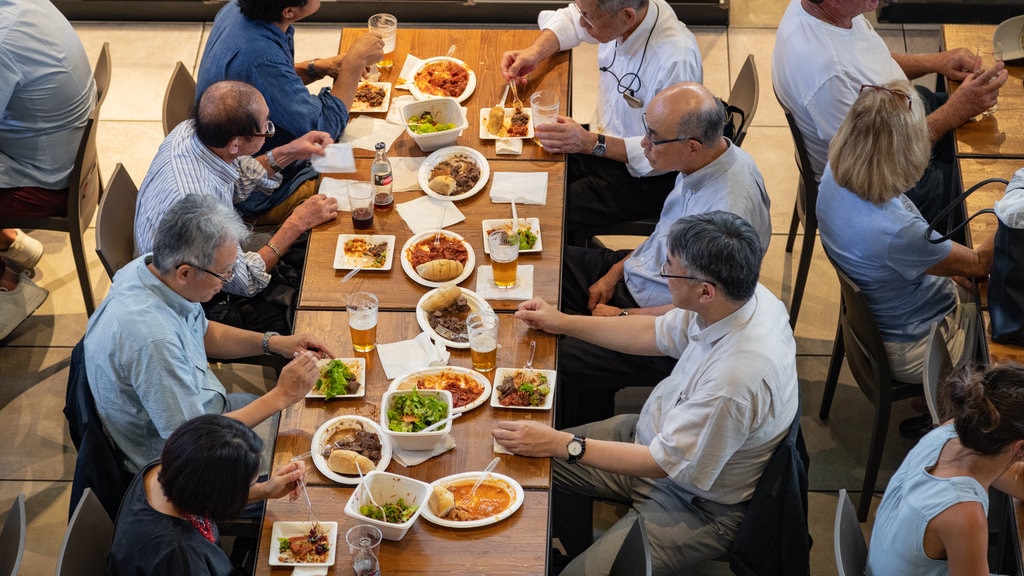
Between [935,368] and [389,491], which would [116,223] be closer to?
[389,491]

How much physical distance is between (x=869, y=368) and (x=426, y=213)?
5.99 ft

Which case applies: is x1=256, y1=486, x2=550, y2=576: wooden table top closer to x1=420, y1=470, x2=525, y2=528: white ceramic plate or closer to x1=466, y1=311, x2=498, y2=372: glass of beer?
x1=420, y1=470, x2=525, y2=528: white ceramic plate

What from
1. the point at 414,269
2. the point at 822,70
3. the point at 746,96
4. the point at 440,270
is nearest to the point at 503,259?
the point at 440,270

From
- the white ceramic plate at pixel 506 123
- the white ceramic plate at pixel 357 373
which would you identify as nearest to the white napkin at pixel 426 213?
the white ceramic plate at pixel 506 123

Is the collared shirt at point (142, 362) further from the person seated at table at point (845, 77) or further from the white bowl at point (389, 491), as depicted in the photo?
the person seated at table at point (845, 77)

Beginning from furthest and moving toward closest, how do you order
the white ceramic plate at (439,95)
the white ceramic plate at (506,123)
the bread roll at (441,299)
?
1. the white ceramic plate at (439,95)
2. the white ceramic plate at (506,123)
3. the bread roll at (441,299)

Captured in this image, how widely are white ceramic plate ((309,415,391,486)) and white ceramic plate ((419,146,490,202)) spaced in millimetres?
1182

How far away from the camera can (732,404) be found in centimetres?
307

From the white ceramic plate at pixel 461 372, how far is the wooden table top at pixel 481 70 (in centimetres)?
126

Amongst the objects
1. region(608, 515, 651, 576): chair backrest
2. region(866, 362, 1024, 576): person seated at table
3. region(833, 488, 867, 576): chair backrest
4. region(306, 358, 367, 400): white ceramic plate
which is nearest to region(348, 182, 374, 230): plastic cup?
region(306, 358, 367, 400): white ceramic plate

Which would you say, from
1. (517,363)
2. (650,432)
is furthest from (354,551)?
(650,432)

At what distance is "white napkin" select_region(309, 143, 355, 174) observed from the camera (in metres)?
4.26

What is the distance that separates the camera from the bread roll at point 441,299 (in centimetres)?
363

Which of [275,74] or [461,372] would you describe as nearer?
[461,372]
